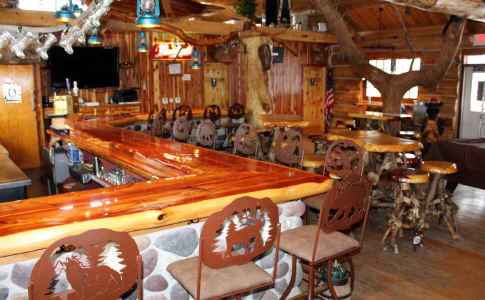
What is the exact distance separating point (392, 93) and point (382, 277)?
12.6 feet

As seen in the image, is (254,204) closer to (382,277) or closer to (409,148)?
(382,277)

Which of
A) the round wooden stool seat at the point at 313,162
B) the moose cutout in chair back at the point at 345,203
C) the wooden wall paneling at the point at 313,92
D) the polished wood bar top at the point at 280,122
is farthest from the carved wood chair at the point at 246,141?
the wooden wall paneling at the point at 313,92

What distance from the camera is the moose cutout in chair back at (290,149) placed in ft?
14.7

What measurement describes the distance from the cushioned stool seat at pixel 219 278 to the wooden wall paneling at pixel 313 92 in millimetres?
11053

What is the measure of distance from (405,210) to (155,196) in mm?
3090

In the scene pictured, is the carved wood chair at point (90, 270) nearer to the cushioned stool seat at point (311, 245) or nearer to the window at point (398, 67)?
the cushioned stool seat at point (311, 245)

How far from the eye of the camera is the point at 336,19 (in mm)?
6727

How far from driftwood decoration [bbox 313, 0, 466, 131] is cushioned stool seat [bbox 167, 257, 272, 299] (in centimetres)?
497

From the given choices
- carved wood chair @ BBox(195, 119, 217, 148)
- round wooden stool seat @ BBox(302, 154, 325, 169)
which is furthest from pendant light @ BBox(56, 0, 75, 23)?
round wooden stool seat @ BBox(302, 154, 325, 169)

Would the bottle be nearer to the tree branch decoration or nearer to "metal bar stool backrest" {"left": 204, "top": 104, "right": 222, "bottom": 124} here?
"metal bar stool backrest" {"left": 204, "top": 104, "right": 222, "bottom": 124}

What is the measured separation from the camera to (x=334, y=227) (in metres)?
2.88

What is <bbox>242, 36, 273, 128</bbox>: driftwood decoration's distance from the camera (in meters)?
7.73

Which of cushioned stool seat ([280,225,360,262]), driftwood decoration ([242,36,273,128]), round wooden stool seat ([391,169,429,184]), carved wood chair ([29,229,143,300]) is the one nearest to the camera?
carved wood chair ([29,229,143,300])

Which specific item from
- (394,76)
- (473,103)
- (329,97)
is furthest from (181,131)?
(329,97)
